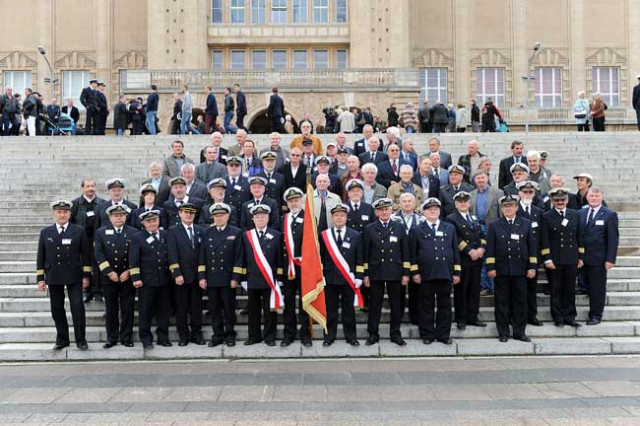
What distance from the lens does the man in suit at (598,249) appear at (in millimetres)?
9758

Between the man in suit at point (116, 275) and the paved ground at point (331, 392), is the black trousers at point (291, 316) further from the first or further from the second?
the man in suit at point (116, 275)

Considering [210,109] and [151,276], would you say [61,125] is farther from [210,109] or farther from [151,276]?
[151,276]

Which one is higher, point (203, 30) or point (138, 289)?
point (203, 30)

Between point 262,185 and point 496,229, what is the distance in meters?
3.54

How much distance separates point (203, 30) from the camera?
37125mm

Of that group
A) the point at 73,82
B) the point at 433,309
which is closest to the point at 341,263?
the point at 433,309

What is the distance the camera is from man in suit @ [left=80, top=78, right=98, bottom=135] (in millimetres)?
21500

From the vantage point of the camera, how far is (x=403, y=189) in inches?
420

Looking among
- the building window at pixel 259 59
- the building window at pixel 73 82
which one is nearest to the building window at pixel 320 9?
the building window at pixel 259 59

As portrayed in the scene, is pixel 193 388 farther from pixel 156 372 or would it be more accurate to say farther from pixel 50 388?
pixel 50 388

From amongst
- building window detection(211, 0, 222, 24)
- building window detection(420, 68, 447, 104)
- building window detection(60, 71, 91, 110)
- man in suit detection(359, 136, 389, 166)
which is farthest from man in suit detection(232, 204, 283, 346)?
building window detection(60, 71, 91, 110)

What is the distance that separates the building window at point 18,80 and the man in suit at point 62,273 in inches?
1363

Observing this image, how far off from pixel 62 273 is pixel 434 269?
5263 mm

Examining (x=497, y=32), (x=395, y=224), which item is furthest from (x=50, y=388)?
(x=497, y=32)
